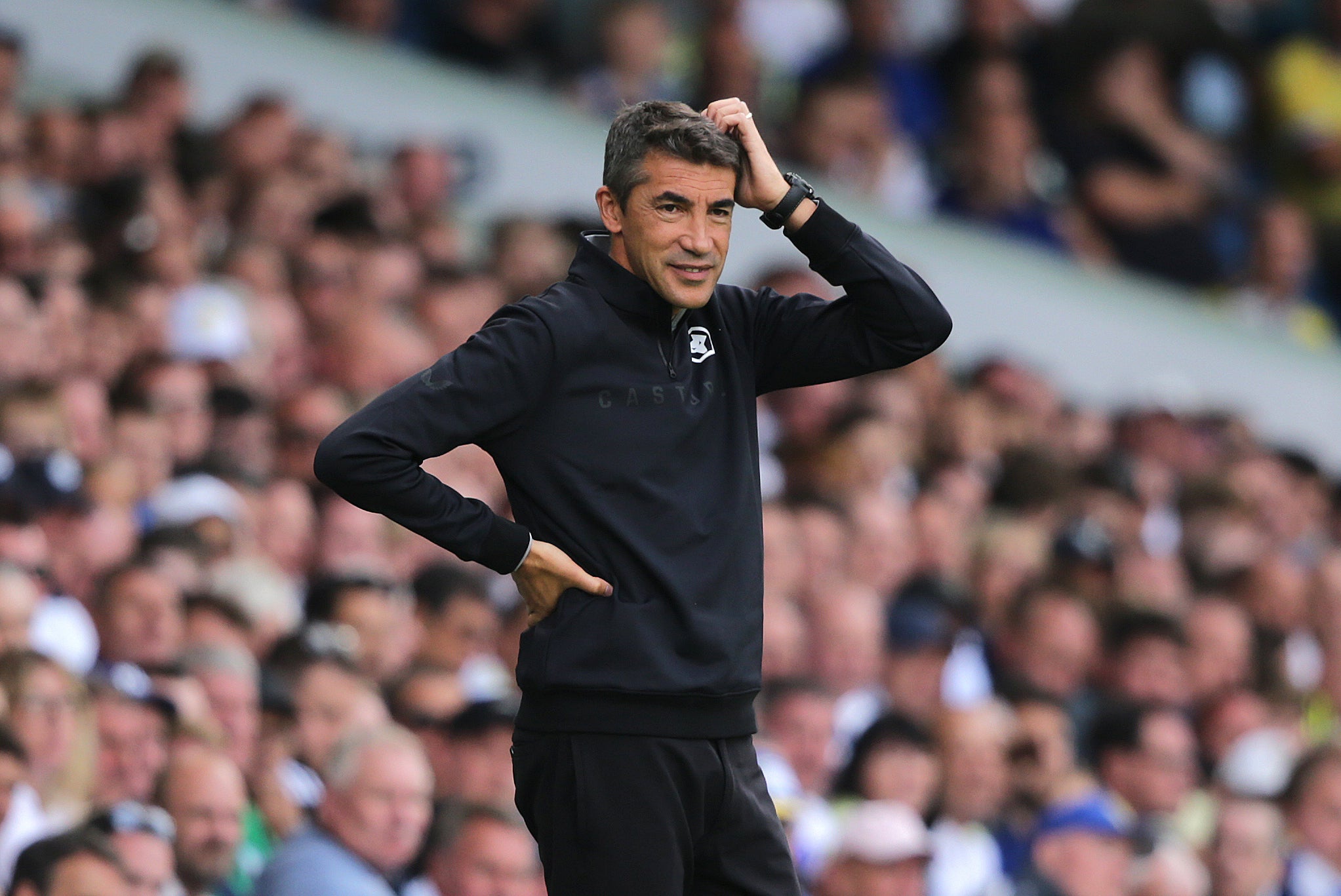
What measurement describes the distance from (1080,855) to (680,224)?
3.83 metres

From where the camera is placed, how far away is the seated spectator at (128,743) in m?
5.73

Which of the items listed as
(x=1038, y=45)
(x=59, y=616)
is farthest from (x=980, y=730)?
(x=1038, y=45)

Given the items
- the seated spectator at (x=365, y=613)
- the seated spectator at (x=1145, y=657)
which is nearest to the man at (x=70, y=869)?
the seated spectator at (x=365, y=613)

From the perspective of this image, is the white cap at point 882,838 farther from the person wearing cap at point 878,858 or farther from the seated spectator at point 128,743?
the seated spectator at point 128,743

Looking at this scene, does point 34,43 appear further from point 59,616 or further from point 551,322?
point 551,322

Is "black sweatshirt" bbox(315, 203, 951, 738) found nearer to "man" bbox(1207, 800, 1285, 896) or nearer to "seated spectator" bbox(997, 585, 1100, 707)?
"man" bbox(1207, 800, 1285, 896)

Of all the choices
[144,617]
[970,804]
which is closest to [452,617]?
[144,617]

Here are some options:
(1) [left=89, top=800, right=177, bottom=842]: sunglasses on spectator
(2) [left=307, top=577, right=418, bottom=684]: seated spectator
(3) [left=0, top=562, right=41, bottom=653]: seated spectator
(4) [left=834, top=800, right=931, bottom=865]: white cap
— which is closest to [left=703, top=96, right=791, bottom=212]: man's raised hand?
(1) [left=89, top=800, right=177, bottom=842]: sunglasses on spectator

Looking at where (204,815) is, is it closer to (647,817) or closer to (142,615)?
(142,615)

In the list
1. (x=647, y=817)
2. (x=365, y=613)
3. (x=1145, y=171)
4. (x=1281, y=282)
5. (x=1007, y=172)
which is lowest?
(x=365, y=613)

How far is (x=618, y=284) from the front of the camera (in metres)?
Answer: 3.62

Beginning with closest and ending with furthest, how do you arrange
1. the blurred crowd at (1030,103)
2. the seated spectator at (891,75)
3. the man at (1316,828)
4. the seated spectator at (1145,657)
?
the man at (1316,828)
the seated spectator at (1145,657)
the blurred crowd at (1030,103)
the seated spectator at (891,75)

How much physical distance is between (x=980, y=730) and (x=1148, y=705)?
0.96 metres

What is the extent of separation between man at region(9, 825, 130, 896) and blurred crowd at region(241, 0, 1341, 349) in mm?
6519
